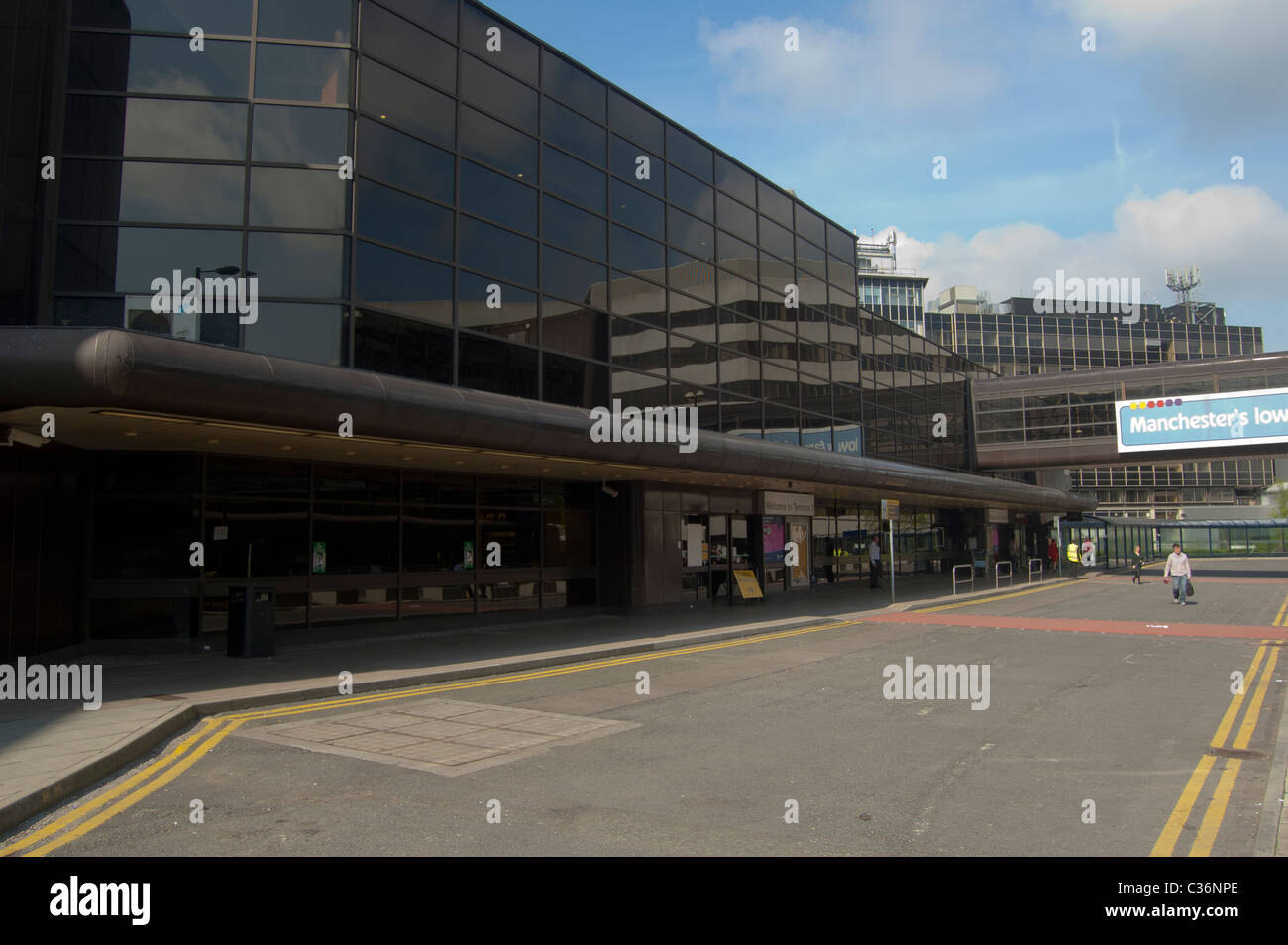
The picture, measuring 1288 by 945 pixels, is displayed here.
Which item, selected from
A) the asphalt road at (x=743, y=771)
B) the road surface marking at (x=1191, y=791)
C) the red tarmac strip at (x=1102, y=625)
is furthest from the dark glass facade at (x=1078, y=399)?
the road surface marking at (x=1191, y=791)

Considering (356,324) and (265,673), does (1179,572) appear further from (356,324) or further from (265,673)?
(265,673)

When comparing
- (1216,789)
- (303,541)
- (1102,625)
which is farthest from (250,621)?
(1102,625)

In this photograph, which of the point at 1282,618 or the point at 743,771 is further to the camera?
the point at 1282,618

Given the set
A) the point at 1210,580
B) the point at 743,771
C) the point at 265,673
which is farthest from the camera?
the point at 1210,580

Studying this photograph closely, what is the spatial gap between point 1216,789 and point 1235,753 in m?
1.57

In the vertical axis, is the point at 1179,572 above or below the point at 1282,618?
above

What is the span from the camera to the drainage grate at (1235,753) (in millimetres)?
7955

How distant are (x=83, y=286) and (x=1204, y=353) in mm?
135199

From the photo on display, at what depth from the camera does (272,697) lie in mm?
10242

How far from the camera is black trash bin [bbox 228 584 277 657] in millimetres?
13086

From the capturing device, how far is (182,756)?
7.96 metres

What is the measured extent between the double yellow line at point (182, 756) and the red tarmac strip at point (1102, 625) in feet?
27.8
